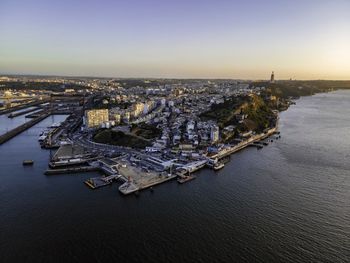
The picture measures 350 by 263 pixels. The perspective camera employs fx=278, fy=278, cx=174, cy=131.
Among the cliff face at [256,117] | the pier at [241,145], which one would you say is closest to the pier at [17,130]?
the pier at [241,145]

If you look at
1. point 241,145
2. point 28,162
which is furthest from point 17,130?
point 241,145

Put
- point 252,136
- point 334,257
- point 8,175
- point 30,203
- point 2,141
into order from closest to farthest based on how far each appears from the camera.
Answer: point 334,257, point 30,203, point 8,175, point 2,141, point 252,136

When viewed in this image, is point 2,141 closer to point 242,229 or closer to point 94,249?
point 94,249

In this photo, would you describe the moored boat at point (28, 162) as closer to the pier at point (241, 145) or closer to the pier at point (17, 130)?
the pier at point (17, 130)

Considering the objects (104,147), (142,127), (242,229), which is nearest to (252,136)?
(142,127)

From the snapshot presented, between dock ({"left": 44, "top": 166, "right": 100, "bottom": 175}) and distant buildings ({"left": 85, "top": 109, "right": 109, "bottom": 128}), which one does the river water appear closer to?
dock ({"left": 44, "top": 166, "right": 100, "bottom": 175})

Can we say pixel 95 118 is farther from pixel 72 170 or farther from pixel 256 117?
pixel 256 117

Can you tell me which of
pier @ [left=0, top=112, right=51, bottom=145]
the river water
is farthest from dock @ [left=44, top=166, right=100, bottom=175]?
pier @ [left=0, top=112, right=51, bottom=145]
